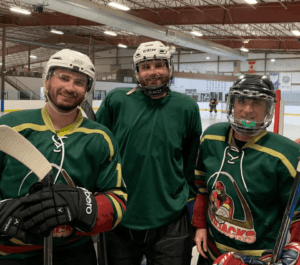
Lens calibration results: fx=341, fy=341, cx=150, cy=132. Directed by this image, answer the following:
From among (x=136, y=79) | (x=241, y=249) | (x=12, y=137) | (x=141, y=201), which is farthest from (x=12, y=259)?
(x=136, y=79)

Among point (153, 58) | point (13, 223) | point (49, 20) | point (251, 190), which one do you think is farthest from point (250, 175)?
point (49, 20)

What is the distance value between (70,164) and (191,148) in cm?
69

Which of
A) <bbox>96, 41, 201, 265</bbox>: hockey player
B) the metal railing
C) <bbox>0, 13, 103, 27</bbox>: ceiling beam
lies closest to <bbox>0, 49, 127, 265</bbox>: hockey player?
<bbox>96, 41, 201, 265</bbox>: hockey player

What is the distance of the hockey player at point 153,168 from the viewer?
1507mm

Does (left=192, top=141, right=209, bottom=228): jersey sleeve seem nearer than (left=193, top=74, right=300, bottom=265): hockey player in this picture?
No

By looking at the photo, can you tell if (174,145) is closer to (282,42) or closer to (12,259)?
(12,259)

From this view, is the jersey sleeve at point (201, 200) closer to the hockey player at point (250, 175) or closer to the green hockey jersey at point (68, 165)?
the hockey player at point (250, 175)

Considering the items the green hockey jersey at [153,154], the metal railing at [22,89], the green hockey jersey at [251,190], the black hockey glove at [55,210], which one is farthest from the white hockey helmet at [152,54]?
the metal railing at [22,89]

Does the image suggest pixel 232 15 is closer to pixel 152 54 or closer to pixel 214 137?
pixel 152 54

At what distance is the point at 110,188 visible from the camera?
118 cm

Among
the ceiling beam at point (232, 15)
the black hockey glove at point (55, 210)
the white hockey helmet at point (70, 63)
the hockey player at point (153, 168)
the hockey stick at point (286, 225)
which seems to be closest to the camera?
the black hockey glove at point (55, 210)

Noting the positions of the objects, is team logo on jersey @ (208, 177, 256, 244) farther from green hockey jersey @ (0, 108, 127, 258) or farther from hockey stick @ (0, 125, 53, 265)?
hockey stick @ (0, 125, 53, 265)

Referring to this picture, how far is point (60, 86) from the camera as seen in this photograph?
47.1 inches

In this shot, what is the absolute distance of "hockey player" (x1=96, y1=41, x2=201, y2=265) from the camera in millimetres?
1507
